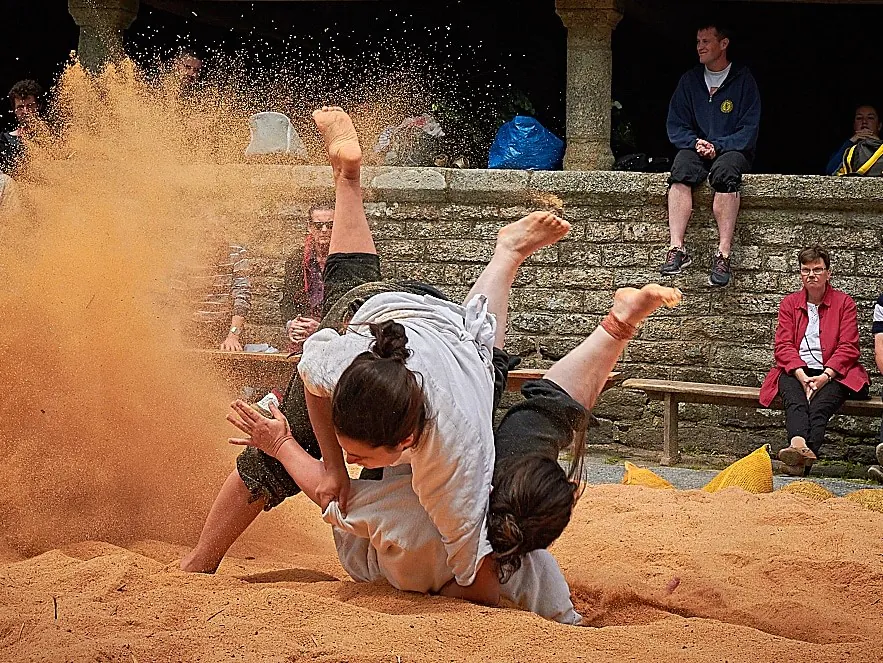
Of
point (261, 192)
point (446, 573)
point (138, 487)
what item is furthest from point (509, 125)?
point (446, 573)

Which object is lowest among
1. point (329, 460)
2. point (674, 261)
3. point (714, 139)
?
point (329, 460)

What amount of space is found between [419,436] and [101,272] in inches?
90.8

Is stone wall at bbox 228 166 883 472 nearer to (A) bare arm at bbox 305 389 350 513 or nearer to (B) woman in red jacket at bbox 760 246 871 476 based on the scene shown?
(B) woman in red jacket at bbox 760 246 871 476

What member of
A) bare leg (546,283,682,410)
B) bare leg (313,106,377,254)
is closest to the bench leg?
bare leg (546,283,682,410)

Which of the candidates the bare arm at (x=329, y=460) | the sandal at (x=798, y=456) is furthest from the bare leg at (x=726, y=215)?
the bare arm at (x=329, y=460)

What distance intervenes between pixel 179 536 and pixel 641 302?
6.30 ft

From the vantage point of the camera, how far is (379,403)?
303cm

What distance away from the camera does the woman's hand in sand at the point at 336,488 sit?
3.47 meters

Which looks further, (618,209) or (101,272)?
(618,209)

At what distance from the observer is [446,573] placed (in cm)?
343

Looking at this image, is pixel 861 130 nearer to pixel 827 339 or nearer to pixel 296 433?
pixel 827 339

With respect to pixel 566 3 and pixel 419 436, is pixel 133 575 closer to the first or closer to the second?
pixel 419 436

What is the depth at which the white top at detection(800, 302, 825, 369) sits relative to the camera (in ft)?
25.8

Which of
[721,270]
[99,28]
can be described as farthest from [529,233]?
[99,28]
